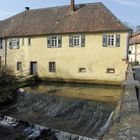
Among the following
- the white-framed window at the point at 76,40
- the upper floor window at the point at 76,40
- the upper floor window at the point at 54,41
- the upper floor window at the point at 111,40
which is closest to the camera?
the upper floor window at the point at 111,40

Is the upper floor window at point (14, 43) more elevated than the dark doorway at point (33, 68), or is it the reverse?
the upper floor window at point (14, 43)

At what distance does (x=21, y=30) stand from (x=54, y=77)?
7.01 metres

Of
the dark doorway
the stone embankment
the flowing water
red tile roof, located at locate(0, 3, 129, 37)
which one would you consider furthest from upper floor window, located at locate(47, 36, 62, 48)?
the stone embankment

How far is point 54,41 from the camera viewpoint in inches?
984

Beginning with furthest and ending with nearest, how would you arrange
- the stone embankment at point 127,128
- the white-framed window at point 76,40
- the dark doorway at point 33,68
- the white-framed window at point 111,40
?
the dark doorway at point 33,68 < the white-framed window at point 76,40 < the white-framed window at point 111,40 < the stone embankment at point 127,128

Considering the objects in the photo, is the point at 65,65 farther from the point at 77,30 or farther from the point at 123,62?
the point at 123,62

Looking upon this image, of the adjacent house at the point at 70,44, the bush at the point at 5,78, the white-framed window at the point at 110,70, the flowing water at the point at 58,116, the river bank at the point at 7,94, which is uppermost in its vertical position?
the adjacent house at the point at 70,44

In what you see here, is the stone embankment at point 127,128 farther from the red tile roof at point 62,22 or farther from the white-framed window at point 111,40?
the red tile roof at point 62,22

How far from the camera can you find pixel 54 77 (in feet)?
82.0

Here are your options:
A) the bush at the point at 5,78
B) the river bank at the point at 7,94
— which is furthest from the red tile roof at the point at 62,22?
the river bank at the point at 7,94

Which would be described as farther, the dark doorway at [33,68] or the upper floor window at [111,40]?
the dark doorway at [33,68]

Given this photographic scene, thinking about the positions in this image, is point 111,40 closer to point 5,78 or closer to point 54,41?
point 54,41

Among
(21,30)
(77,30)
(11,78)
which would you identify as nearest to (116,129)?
(11,78)

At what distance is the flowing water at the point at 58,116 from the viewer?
11206 mm
